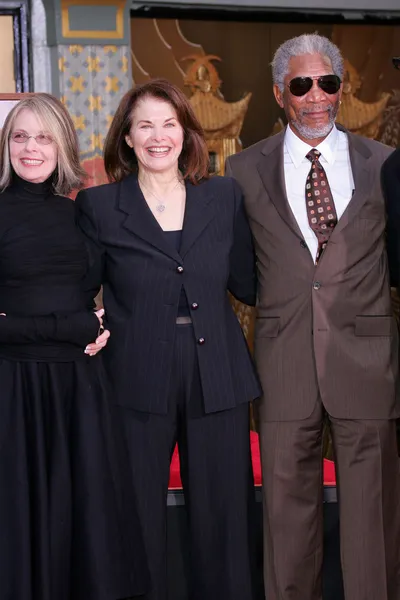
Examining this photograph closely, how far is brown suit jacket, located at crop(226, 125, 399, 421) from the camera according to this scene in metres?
2.82

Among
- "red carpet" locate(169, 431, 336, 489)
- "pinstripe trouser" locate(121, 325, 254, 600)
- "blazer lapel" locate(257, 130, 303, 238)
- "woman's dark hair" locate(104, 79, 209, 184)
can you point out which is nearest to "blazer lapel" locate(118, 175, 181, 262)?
"woman's dark hair" locate(104, 79, 209, 184)

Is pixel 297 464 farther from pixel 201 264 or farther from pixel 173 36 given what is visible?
pixel 173 36

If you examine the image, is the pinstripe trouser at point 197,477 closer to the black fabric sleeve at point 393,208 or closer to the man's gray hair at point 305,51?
the black fabric sleeve at point 393,208

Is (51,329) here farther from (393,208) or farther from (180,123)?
(393,208)

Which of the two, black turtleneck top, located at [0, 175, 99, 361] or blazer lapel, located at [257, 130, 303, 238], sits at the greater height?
blazer lapel, located at [257, 130, 303, 238]

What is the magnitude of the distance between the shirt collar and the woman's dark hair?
0.26 metres

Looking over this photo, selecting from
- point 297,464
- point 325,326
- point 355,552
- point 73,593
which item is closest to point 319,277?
point 325,326

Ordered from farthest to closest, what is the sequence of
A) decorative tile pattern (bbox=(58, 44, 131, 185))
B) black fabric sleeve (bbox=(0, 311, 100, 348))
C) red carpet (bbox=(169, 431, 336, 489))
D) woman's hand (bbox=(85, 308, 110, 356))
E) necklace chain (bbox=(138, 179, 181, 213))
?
decorative tile pattern (bbox=(58, 44, 131, 185)), red carpet (bbox=(169, 431, 336, 489)), necklace chain (bbox=(138, 179, 181, 213)), woman's hand (bbox=(85, 308, 110, 356)), black fabric sleeve (bbox=(0, 311, 100, 348))

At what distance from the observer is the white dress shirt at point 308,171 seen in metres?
2.85

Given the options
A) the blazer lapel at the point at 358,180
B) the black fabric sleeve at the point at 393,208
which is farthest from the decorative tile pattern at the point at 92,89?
the black fabric sleeve at the point at 393,208

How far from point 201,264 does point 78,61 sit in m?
2.42

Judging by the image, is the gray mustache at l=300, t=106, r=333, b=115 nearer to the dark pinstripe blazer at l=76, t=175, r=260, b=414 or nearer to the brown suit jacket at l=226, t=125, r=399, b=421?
the brown suit jacket at l=226, t=125, r=399, b=421

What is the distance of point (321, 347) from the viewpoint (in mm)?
2844

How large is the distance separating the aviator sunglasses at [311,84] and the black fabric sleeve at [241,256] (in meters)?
0.33
